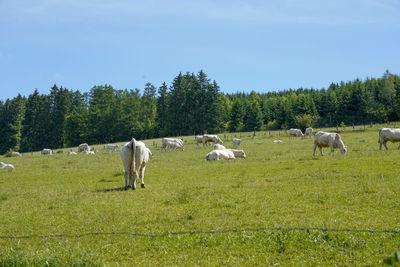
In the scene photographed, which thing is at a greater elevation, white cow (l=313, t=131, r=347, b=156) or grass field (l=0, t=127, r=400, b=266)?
white cow (l=313, t=131, r=347, b=156)

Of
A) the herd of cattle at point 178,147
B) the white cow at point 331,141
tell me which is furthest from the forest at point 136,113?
the white cow at point 331,141

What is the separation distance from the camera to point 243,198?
10508mm

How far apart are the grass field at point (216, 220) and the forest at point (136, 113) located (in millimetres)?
72302

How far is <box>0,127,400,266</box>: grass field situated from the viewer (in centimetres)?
591

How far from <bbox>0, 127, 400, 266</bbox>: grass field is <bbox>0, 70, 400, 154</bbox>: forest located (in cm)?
7230

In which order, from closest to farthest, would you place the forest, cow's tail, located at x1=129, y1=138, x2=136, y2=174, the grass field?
1. the grass field
2. cow's tail, located at x1=129, y1=138, x2=136, y2=174
3. the forest

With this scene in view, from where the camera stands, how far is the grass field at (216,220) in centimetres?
591

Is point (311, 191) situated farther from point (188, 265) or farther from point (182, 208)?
point (188, 265)

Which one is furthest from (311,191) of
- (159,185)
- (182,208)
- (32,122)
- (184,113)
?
(32,122)

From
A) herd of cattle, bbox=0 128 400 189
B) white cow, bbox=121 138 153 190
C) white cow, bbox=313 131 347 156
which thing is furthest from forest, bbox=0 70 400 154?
white cow, bbox=121 138 153 190

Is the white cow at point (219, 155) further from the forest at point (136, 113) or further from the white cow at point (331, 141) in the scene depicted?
the forest at point (136, 113)

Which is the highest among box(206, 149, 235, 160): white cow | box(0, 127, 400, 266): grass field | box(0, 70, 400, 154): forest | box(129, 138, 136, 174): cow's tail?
box(0, 70, 400, 154): forest

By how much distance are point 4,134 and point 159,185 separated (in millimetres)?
95175

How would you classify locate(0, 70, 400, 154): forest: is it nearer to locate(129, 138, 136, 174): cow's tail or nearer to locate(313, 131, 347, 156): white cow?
locate(313, 131, 347, 156): white cow
